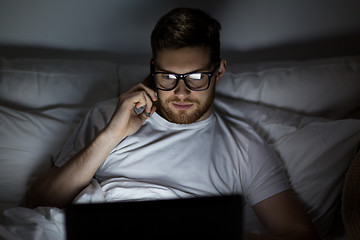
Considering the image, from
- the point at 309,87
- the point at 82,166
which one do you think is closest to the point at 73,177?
the point at 82,166

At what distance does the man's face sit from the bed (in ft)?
0.72

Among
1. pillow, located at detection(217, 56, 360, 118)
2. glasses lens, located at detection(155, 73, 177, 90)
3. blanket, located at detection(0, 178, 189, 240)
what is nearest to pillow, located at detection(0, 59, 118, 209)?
blanket, located at detection(0, 178, 189, 240)

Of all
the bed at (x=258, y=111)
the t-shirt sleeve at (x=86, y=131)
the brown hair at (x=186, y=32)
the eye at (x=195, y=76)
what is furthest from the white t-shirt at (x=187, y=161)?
the brown hair at (x=186, y=32)

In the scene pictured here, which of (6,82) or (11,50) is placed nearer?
(6,82)

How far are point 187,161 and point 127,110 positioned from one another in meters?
0.32

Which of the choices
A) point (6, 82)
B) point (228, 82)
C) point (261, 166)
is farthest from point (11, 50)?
point (261, 166)

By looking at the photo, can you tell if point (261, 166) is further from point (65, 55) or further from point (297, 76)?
point (65, 55)

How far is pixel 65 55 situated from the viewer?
1900mm

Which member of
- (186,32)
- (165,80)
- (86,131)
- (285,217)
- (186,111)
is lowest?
(285,217)

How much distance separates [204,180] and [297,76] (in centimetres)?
68

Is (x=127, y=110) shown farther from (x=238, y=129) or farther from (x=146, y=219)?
(x=146, y=219)

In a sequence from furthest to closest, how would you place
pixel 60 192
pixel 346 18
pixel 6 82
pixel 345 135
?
pixel 346 18
pixel 6 82
pixel 345 135
pixel 60 192

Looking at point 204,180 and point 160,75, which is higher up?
point 160,75

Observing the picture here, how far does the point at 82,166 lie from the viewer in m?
1.25
